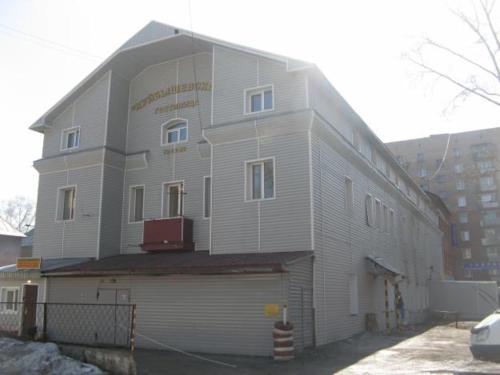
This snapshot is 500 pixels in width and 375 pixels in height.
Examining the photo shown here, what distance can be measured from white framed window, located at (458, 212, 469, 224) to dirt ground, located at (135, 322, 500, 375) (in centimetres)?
6187

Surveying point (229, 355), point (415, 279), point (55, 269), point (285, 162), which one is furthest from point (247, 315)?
point (415, 279)

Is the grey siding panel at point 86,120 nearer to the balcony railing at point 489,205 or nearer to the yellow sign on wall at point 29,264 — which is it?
the yellow sign on wall at point 29,264

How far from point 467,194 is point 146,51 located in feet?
217

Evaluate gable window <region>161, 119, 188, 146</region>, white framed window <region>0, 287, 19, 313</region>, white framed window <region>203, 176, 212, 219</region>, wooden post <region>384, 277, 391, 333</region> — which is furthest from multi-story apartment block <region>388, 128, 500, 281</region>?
white framed window <region>0, 287, 19, 313</region>

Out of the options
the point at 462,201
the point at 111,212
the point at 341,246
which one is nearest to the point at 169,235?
the point at 111,212

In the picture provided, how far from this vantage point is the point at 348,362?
45.3 ft

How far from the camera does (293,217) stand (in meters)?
16.7

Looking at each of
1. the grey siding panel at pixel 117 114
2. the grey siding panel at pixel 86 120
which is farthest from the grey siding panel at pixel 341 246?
the grey siding panel at pixel 86 120

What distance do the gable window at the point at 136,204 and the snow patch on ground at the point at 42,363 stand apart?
29.1 feet

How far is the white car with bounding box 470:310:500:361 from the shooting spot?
421 inches

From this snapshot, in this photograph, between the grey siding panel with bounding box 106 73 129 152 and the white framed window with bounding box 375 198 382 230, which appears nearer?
the grey siding panel with bounding box 106 73 129 152

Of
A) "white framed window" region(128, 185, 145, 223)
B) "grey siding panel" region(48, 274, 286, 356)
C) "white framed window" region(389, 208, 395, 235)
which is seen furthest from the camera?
"white framed window" region(389, 208, 395, 235)

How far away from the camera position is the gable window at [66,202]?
22.6 meters

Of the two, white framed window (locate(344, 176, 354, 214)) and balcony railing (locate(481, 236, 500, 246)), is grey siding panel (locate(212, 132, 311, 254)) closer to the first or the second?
white framed window (locate(344, 176, 354, 214))
